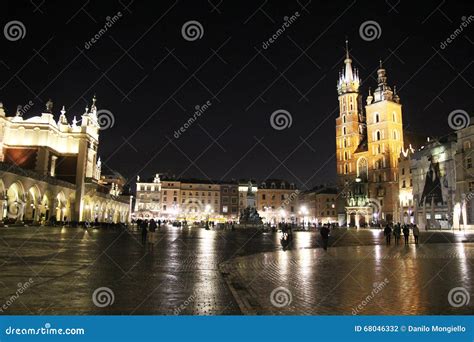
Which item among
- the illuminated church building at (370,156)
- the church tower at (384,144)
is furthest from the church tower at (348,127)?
the church tower at (384,144)

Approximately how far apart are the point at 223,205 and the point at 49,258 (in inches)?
4248

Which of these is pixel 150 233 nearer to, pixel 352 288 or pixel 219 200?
pixel 352 288

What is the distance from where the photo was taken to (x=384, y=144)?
8969 centimetres

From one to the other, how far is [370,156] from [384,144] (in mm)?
4444

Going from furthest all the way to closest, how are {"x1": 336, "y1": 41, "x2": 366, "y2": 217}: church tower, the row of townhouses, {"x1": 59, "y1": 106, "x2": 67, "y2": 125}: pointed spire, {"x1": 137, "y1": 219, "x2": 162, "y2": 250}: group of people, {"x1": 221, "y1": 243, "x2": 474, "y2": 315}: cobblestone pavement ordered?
the row of townhouses → {"x1": 336, "y1": 41, "x2": 366, "y2": 217}: church tower → {"x1": 59, "y1": 106, "x2": 67, "y2": 125}: pointed spire → {"x1": 137, "y1": 219, "x2": 162, "y2": 250}: group of people → {"x1": 221, "y1": 243, "x2": 474, "y2": 315}: cobblestone pavement

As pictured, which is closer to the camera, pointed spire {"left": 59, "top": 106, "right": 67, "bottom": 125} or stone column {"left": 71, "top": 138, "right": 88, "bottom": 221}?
stone column {"left": 71, "top": 138, "right": 88, "bottom": 221}

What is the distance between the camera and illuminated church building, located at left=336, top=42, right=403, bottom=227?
8675cm

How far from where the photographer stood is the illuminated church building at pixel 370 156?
86.8 m

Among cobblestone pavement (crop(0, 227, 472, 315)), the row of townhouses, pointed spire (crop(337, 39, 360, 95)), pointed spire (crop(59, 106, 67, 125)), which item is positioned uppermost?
pointed spire (crop(337, 39, 360, 95))

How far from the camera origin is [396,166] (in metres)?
86.5

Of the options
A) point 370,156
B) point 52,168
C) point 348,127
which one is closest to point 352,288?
point 52,168

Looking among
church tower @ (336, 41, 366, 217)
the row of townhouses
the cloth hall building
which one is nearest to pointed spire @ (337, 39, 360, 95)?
church tower @ (336, 41, 366, 217)

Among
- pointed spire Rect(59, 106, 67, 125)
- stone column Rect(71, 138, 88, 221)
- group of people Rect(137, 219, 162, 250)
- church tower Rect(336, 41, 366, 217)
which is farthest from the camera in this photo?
church tower Rect(336, 41, 366, 217)

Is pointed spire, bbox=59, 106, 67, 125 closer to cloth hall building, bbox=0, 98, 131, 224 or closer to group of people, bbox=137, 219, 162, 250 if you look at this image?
cloth hall building, bbox=0, 98, 131, 224
